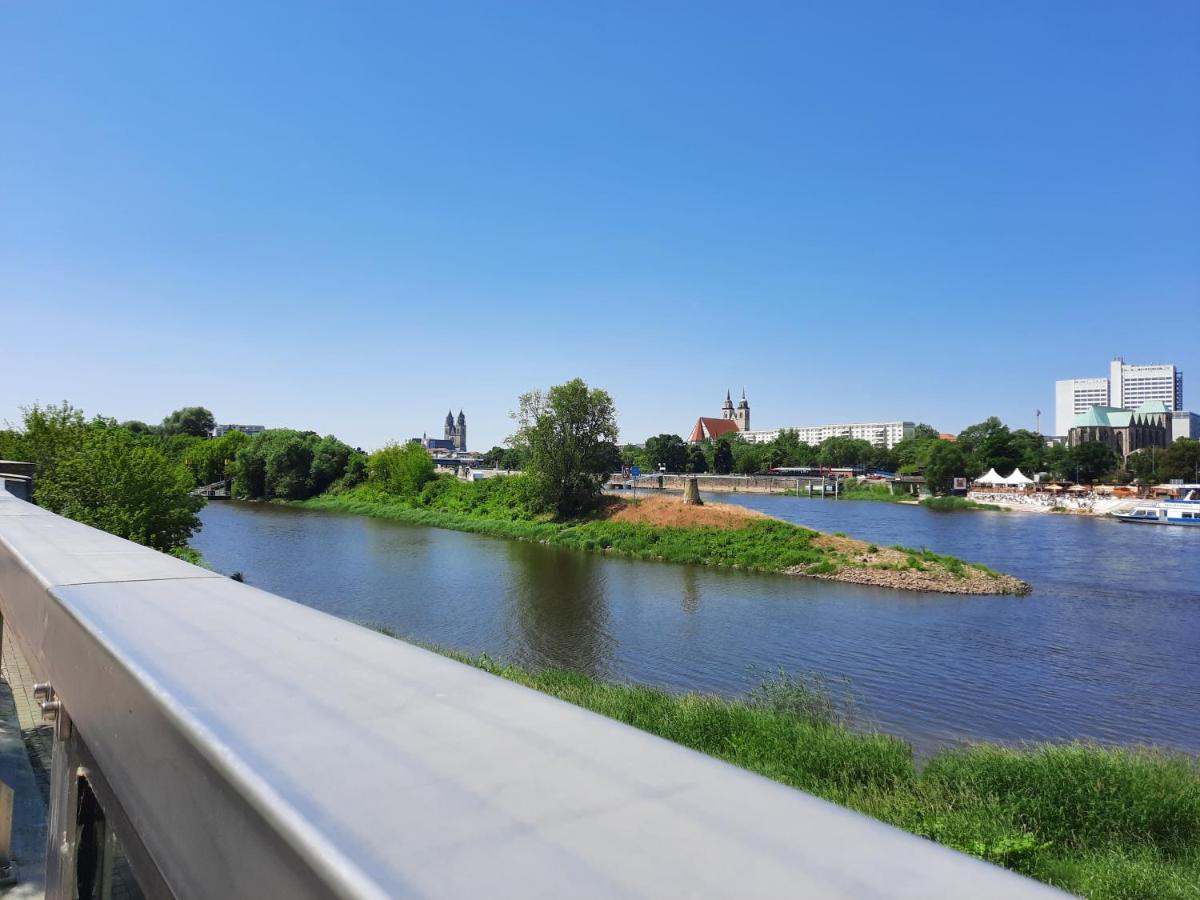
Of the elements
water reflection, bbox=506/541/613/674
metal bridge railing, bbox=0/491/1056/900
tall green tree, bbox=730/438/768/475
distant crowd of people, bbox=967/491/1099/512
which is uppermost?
tall green tree, bbox=730/438/768/475

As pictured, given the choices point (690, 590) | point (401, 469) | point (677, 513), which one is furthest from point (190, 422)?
point (690, 590)

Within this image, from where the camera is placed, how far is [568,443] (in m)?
43.5

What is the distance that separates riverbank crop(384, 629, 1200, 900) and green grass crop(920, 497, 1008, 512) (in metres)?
63.7

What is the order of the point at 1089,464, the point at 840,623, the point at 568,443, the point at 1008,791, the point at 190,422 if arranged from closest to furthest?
the point at 1008,791
the point at 840,623
the point at 568,443
the point at 1089,464
the point at 190,422

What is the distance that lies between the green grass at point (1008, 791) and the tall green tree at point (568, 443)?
32.6 metres

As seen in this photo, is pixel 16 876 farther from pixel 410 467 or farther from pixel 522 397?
pixel 410 467

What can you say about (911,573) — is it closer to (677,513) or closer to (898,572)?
(898,572)

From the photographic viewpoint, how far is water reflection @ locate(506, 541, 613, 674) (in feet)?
55.9

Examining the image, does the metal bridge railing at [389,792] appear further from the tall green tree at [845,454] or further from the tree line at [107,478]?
the tall green tree at [845,454]

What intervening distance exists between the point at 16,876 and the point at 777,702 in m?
10.7

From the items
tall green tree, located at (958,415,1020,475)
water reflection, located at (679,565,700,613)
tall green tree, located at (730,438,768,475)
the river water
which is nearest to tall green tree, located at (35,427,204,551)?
the river water

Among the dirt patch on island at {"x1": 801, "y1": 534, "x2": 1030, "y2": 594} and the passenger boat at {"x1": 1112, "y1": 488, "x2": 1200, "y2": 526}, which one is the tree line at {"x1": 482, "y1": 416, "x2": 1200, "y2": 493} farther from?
the passenger boat at {"x1": 1112, "y1": 488, "x2": 1200, "y2": 526}

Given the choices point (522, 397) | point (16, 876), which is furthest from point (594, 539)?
point (16, 876)

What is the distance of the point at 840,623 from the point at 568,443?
2491 cm
